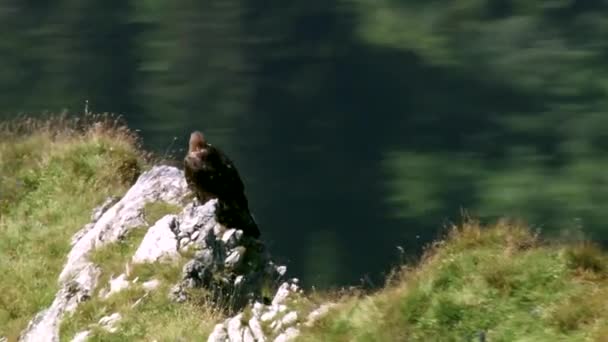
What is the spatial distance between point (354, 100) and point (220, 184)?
85.5 inches

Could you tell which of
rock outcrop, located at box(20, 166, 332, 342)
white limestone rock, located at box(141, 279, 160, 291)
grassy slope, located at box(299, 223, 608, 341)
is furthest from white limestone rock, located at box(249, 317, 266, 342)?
white limestone rock, located at box(141, 279, 160, 291)

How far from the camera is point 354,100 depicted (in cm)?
540

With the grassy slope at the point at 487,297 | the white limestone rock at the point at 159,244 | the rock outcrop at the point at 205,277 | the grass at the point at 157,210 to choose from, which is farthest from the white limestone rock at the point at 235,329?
the grass at the point at 157,210

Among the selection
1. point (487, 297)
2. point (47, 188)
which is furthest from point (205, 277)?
point (47, 188)

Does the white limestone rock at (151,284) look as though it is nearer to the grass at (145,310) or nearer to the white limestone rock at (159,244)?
the grass at (145,310)

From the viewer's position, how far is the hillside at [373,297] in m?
5.85

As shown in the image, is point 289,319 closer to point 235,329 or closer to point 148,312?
point 235,329

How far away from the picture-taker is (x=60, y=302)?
737cm

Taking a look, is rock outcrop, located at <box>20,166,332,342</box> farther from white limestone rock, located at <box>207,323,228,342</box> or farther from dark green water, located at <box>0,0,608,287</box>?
dark green water, located at <box>0,0,608,287</box>

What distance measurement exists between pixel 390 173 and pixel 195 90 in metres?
1.24

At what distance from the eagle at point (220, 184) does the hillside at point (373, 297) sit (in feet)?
0.49

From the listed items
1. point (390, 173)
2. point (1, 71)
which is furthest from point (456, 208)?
point (1, 71)

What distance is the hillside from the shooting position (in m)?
5.85

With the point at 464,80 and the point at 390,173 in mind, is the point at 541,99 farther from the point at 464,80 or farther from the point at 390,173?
the point at 390,173
